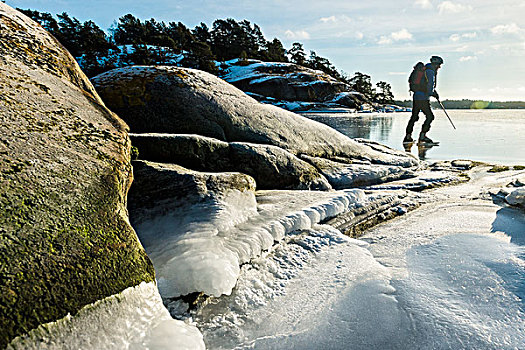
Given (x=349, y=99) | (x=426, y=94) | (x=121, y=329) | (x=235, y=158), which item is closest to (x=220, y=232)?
(x=121, y=329)

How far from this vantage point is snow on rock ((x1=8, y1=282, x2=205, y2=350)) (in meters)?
1.11

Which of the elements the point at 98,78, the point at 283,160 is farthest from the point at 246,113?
the point at 98,78

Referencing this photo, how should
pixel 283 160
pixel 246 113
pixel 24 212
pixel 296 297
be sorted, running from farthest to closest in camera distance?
pixel 246 113 → pixel 283 160 → pixel 296 297 → pixel 24 212

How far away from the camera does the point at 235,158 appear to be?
12.2ft

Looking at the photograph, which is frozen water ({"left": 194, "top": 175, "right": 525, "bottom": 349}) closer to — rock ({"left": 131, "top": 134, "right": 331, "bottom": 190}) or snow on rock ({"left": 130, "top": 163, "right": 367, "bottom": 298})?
snow on rock ({"left": 130, "top": 163, "right": 367, "bottom": 298})

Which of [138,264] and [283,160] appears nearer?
[138,264]

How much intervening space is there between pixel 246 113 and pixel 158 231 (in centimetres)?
272

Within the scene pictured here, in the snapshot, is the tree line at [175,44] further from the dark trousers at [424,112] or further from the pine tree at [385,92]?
the dark trousers at [424,112]

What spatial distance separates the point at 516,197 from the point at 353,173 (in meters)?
1.81

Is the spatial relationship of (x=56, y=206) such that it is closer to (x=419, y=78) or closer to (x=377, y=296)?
(x=377, y=296)

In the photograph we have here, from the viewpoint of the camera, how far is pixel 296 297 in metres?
1.86

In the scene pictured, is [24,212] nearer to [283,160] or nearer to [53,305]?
[53,305]

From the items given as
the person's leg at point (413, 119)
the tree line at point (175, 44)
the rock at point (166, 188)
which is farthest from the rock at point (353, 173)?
the tree line at point (175, 44)

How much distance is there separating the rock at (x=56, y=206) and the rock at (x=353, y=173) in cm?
279
